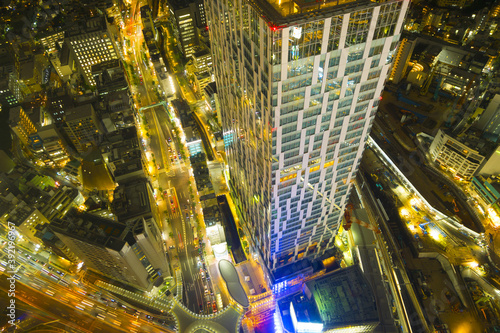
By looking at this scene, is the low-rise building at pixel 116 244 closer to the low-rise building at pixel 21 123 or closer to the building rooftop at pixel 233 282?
the building rooftop at pixel 233 282

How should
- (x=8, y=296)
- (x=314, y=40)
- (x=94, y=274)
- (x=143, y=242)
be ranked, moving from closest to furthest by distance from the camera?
(x=314, y=40)
(x=8, y=296)
(x=143, y=242)
(x=94, y=274)

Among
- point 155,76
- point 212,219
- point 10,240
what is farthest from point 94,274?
point 155,76

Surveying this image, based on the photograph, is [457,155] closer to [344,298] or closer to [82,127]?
[344,298]

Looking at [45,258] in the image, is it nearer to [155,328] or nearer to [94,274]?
[94,274]

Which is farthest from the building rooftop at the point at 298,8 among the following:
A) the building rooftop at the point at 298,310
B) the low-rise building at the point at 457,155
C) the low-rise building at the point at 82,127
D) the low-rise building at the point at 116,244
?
the low-rise building at the point at 82,127

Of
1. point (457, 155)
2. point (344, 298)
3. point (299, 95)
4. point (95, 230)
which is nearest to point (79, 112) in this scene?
point (95, 230)

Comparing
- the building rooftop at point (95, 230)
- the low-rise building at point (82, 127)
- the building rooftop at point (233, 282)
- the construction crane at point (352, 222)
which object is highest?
the low-rise building at point (82, 127)
